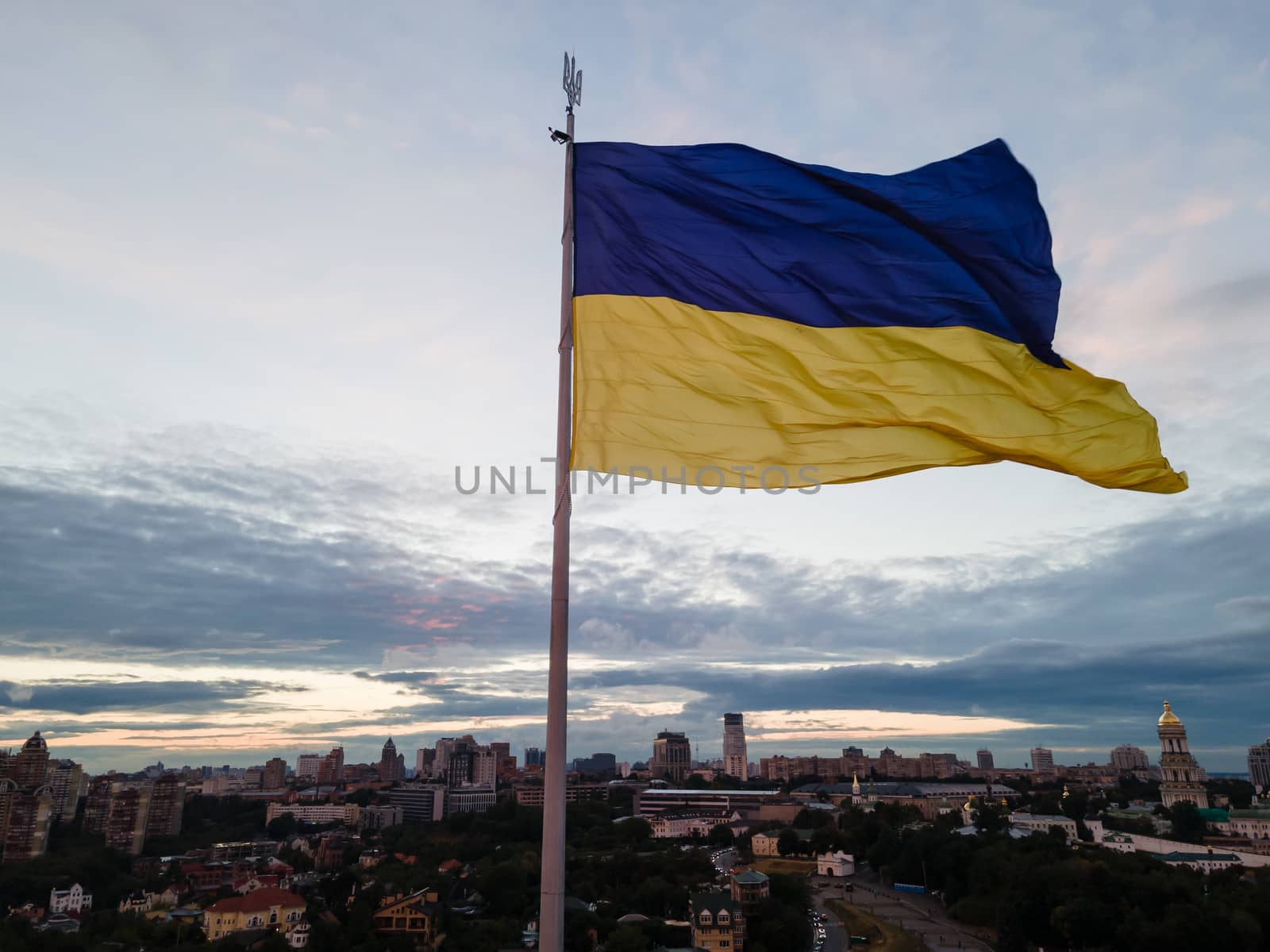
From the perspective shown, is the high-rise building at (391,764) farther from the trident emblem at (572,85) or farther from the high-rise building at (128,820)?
the trident emblem at (572,85)

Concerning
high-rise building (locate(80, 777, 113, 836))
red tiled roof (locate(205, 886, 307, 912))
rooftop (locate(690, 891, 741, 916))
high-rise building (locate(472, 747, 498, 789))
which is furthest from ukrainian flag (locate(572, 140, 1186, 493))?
high-rise building (locate(472, 747, 498, 789))

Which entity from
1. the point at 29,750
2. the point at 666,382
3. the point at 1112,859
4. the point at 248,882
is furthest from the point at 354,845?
the point at 666,382

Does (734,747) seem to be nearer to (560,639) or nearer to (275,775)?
(275,775)

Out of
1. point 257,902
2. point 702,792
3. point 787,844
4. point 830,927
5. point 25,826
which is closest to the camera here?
point 257,902

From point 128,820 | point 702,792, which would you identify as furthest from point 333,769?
point 128,820

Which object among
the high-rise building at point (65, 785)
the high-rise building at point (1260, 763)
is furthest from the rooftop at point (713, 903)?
the high-rise building at point (1260, 763)

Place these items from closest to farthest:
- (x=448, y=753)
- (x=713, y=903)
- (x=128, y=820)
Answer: (x=713, y=903), (x=128, y=820), (x=448, y=753)

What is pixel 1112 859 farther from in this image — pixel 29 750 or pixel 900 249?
pixel 29 750

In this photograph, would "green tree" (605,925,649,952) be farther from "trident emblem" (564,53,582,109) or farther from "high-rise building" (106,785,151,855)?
"high-rise building" (106,785,151,855)
